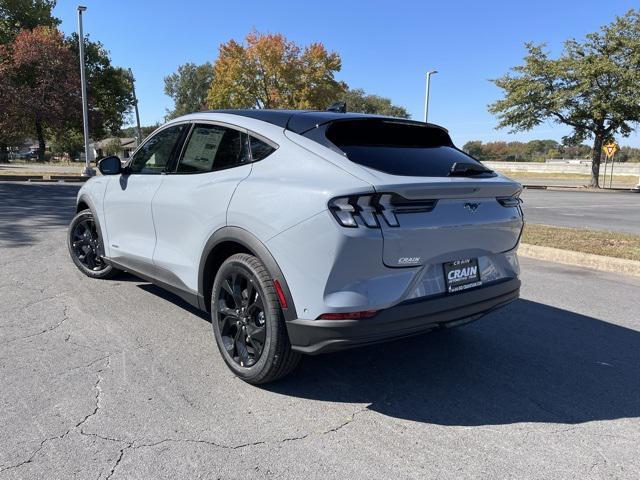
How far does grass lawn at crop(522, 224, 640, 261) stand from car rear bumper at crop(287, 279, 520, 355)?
209 inches

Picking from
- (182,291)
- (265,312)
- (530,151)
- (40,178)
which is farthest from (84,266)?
(530,151)

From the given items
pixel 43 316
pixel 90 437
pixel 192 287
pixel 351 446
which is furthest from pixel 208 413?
pixel 43 316

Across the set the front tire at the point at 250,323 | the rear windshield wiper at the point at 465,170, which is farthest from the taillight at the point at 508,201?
the front tire at the point at 250,323

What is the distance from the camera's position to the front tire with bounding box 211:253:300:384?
293 cm

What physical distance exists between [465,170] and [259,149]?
135cm

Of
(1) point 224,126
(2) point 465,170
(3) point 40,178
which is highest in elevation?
(3) point 40,178

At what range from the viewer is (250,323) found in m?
3.18

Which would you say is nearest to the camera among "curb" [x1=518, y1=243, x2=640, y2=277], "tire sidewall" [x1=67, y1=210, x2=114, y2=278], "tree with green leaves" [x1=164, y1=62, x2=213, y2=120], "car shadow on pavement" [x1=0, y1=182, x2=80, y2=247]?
"tire sidewall" [x1=67, y1=210, x2=114, y2=278]

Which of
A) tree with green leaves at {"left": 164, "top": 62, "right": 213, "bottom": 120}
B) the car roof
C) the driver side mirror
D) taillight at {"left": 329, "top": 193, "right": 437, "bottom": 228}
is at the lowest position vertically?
taillight at {"left": 329, "top": 193, "right": 437, "bottom": 228}

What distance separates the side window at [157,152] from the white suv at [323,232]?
0.45 ft

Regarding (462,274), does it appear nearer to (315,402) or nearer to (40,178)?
(315,402)

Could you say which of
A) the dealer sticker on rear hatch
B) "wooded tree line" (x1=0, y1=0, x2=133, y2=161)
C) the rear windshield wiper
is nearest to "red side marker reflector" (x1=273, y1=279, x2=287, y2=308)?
the dealer sticker on rear hatch

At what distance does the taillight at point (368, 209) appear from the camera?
2639 mm

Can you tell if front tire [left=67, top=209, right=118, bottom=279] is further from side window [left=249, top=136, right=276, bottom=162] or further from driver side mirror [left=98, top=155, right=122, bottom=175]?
side window [left=249, top=136, right=276, bottom=162]
